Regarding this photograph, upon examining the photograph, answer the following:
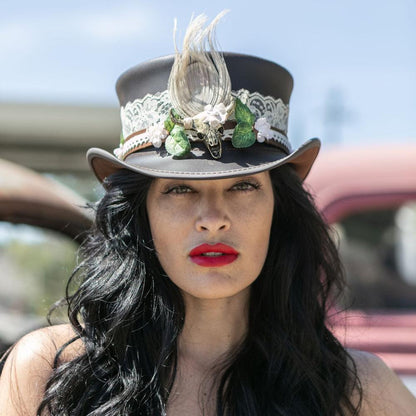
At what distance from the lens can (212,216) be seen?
6.08 ft

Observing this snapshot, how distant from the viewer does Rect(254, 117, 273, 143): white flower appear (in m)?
1.94

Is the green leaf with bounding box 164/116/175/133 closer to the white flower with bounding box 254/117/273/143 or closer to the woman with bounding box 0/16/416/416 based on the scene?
the woman with bounding box 0/16/416/416

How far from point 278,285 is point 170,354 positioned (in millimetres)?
399

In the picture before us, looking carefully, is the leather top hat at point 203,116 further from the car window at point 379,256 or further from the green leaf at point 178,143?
the car window at point 379,256

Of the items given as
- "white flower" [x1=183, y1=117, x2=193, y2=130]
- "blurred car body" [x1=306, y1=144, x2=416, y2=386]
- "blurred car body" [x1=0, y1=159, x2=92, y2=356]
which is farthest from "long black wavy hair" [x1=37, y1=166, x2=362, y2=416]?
"blurred car body" [x1=306, y1=144, x2=416, y2=386]

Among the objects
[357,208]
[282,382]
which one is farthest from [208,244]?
[357,208]

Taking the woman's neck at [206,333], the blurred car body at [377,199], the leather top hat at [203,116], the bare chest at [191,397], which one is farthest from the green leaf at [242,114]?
the blurred car body at [377,199]

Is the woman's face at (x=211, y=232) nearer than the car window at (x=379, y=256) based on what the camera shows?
Yes

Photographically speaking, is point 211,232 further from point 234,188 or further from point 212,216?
point 234,188

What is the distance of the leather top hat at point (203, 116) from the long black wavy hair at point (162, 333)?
13 cm

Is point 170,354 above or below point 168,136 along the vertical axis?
below

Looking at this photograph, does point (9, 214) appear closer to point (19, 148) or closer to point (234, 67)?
point (234, 67)

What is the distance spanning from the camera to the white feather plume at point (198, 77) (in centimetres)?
187

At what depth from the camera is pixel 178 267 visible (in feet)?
6.22
